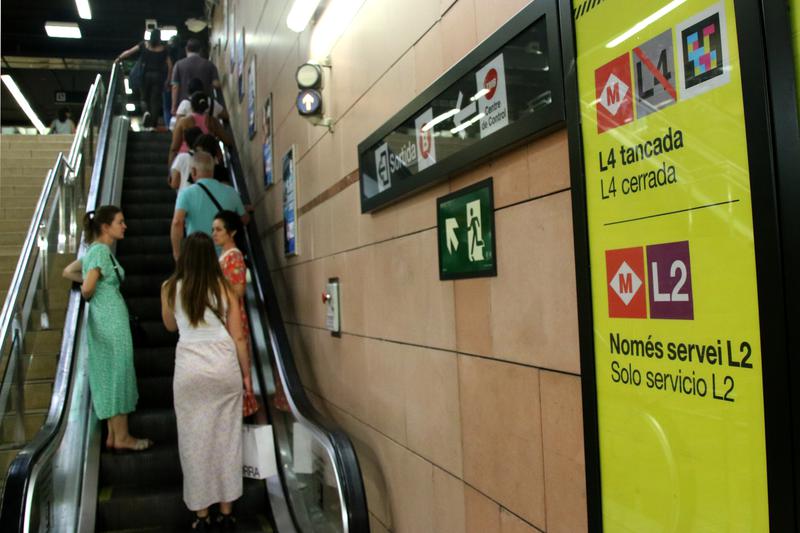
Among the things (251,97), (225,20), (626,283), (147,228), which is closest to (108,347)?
(147,228)

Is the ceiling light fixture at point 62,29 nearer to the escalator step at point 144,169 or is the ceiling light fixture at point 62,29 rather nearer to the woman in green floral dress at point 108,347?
the escalator step at point 144,169

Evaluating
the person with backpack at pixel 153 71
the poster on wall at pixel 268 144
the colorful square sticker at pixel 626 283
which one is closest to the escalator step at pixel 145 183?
the poster on wall at pixel 268 144

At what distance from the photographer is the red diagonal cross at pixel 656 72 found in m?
1.28

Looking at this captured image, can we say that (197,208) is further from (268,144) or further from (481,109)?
(481,109)

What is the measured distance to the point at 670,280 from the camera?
4.27 ft

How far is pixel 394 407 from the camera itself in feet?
9.86

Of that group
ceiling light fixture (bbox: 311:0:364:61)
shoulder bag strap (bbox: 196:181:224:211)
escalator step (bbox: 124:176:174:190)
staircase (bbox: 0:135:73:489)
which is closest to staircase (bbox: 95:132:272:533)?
escalator step (bbox: 124:176:174:190)

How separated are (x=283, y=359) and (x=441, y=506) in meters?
1.83

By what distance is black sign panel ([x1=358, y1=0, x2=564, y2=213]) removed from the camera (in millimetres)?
1707

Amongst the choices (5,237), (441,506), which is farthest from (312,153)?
(5,237)

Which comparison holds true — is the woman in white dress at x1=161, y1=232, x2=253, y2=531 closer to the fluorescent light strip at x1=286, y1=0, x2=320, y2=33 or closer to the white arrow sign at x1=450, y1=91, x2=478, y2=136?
the fluorescent light strip at x1=286, y1=0, x2=320, y2=33

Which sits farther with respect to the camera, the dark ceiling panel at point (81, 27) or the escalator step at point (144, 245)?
the dark ceiling panel at point (81, 27)

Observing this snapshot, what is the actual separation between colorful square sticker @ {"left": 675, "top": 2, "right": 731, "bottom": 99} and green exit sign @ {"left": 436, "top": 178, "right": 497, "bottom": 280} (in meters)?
0.87

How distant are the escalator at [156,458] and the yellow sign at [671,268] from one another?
1645 millimetres
